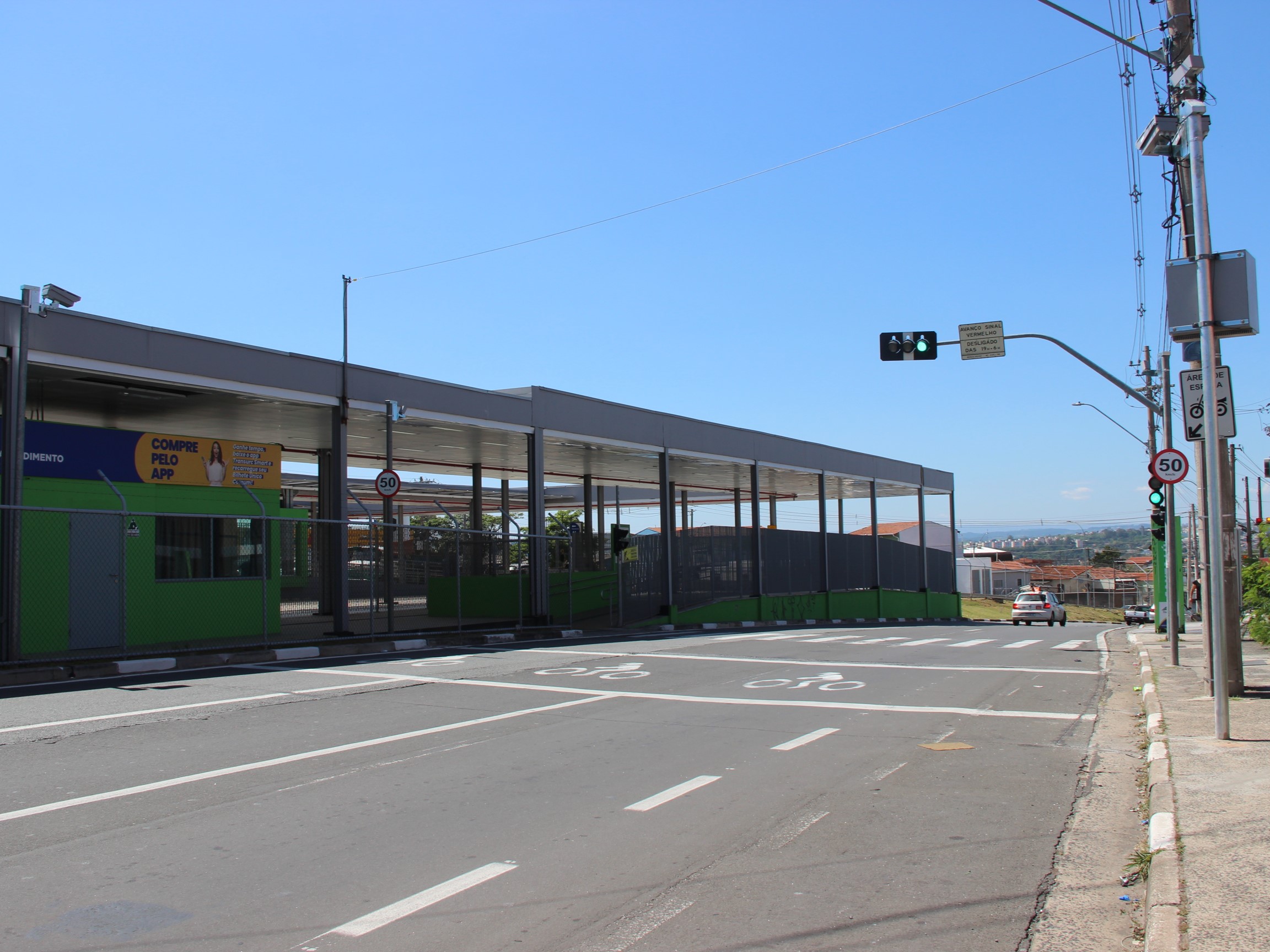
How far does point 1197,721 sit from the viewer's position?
9.70 m

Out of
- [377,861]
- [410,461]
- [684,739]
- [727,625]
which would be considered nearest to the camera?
[377,861]

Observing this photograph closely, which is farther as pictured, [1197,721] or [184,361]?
[184,361]

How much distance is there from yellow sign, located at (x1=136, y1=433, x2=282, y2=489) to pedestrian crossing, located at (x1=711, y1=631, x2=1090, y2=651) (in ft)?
33.8

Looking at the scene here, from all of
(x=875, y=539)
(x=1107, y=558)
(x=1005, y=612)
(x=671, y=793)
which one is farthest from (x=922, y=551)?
(x=1107, y=558)

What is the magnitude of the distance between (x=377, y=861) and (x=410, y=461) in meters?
30.4

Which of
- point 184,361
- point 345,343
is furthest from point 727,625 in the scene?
point 184,361

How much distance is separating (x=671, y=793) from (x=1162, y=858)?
10.3 ft

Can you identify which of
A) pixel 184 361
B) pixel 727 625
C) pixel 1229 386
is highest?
pixel 184 361

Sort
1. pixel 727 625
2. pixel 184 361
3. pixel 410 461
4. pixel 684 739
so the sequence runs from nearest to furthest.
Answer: pixel 684 739, pixel 184 361, pixel 727 625, pixel 410 461

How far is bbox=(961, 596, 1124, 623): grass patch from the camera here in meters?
64.0

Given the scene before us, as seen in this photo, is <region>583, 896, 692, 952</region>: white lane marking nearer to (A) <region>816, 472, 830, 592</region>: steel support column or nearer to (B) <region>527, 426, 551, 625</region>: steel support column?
(B) <region>527, 426, 551, 625</region>: steel support column

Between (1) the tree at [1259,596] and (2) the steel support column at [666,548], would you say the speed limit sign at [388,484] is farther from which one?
(1) the tree at [1259,596]

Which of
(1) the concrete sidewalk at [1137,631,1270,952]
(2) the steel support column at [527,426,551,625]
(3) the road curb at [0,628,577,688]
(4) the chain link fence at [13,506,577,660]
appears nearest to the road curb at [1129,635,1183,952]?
(1) the concrete sidewalk at [1137,631,1270,952]

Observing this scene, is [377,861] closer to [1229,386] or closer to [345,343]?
[1229,386]
